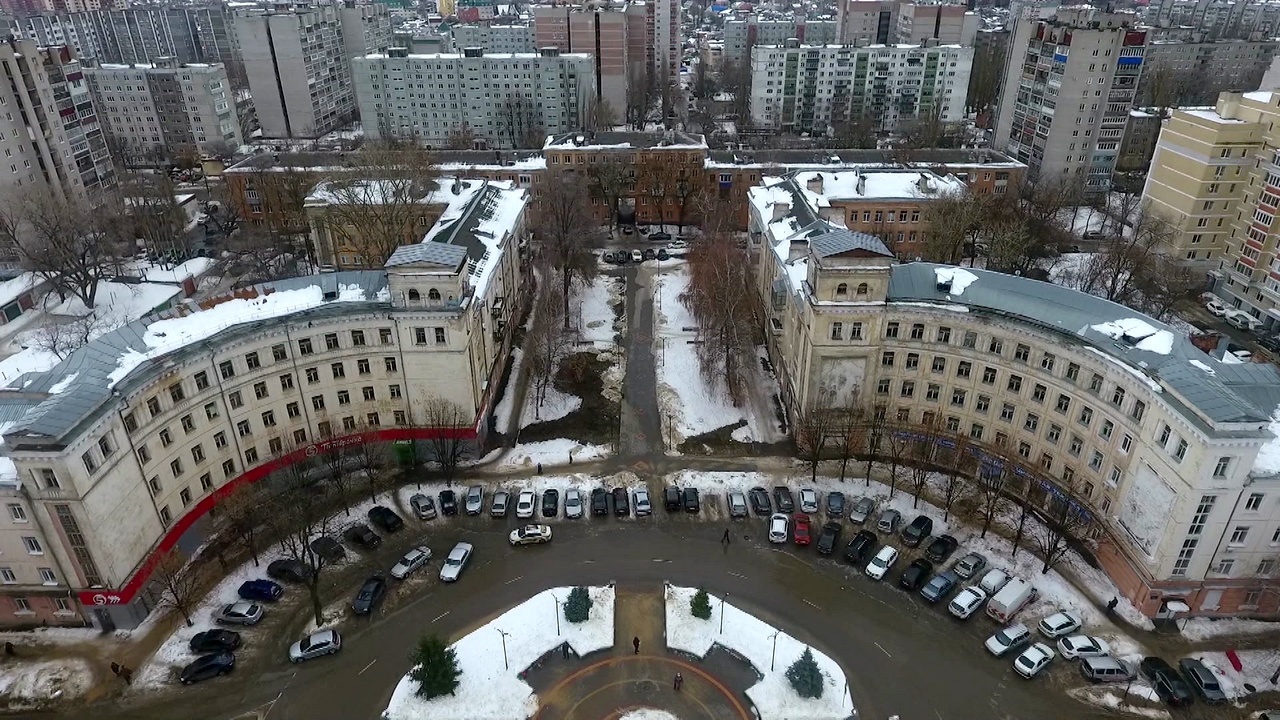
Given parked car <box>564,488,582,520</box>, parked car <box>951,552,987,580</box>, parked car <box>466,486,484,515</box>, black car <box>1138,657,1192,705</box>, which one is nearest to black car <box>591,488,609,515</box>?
parked car <box>564,488,582,520</box>

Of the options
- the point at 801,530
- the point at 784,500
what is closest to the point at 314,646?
the point at 801,530

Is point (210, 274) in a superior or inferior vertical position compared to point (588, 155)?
inferior

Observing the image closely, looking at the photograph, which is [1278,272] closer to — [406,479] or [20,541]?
[406,479]

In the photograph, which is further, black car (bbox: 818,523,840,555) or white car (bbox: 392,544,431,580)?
black car (bbox: 818,523,840,555)

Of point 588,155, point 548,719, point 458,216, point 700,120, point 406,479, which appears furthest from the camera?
point 700,120

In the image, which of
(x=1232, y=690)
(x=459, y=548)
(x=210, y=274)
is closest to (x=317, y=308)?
(x=459, y=548)

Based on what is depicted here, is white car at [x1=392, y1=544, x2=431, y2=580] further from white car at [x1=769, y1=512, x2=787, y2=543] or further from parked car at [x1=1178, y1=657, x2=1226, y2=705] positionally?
parked car at [x1=1178, y1=657, x2=1226, y2=705]

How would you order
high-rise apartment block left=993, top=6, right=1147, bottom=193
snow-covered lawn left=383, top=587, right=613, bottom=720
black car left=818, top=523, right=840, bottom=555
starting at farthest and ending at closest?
high-rise apartment block left=993, top=6, right=1147, bottom=193 < black car left=818, top=523, right=840, bottom=555 < snow-covered lawn left=383, top=587, right=613, bottom=720

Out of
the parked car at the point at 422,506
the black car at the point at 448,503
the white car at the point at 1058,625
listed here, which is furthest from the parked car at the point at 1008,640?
the parked car at the point at 422,506
